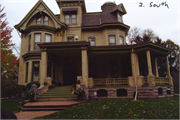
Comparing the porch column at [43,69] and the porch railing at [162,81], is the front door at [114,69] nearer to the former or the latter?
the porch railing at [162,81]

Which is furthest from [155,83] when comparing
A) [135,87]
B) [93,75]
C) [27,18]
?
[27,18]

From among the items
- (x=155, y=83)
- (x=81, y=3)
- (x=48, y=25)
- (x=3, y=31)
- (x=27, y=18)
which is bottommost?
(x=155, y=83)

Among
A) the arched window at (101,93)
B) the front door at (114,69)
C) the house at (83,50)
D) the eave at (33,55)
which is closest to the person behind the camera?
the arched window at (101,93)

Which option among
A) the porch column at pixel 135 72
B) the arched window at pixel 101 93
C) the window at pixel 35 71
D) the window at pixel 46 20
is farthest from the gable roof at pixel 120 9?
the window at pixel 35 71

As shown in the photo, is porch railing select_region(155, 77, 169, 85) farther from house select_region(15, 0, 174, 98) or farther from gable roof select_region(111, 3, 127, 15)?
gable roof select_region(111, 3, 127, 15)

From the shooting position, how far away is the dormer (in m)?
19.9

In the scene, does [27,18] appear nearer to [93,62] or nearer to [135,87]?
[93,62]

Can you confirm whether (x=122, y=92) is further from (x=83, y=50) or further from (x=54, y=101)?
(x=54, y=101)

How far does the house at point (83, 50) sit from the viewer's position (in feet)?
48.9

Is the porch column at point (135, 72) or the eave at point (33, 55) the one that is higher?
the eave at point (33, 55)

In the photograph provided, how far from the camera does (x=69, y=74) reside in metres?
18.7

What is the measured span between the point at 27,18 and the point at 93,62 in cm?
1030

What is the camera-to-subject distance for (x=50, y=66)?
57.4 ft

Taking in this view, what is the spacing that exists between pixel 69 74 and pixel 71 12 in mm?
8685
